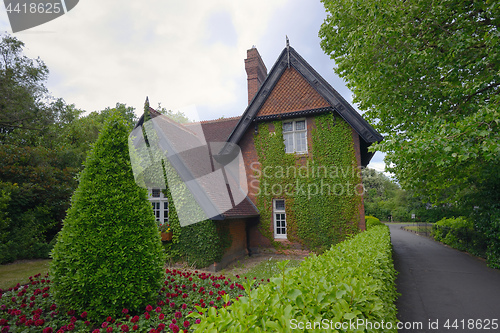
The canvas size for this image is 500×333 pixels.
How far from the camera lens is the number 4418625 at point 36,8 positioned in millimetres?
6117

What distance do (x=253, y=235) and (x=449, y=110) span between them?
9.91m

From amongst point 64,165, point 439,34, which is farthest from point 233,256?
point 64,165

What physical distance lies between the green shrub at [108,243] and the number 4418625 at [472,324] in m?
6.09

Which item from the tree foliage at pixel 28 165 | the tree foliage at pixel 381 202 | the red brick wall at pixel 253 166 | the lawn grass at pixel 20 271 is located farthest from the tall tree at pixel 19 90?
the tree foliage at pixel 381 202

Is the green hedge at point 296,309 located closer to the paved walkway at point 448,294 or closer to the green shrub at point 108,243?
the green shrub at point 108,243

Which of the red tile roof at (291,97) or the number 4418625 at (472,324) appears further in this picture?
the red tile roof at (291,97)

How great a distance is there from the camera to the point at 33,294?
5.05 metres

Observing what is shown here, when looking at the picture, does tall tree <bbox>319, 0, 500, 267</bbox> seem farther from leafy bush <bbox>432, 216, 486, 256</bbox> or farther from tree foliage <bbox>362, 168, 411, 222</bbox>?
tree foliage <bbox>362, 168, 411, 222</bbox>

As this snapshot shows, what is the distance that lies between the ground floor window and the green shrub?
6474 millimetres

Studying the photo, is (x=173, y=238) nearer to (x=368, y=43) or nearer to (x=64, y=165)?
(x=368, y=43)

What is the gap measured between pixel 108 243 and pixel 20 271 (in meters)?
9.14

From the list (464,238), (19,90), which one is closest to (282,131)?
(464,238)

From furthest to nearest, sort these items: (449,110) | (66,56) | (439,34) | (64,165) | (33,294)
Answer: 1. (64,165)
2. (449,110)
3. (439,34)
4. (66,56)
5. (33,294)

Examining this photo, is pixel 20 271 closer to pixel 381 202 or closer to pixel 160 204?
pixel 160 204
